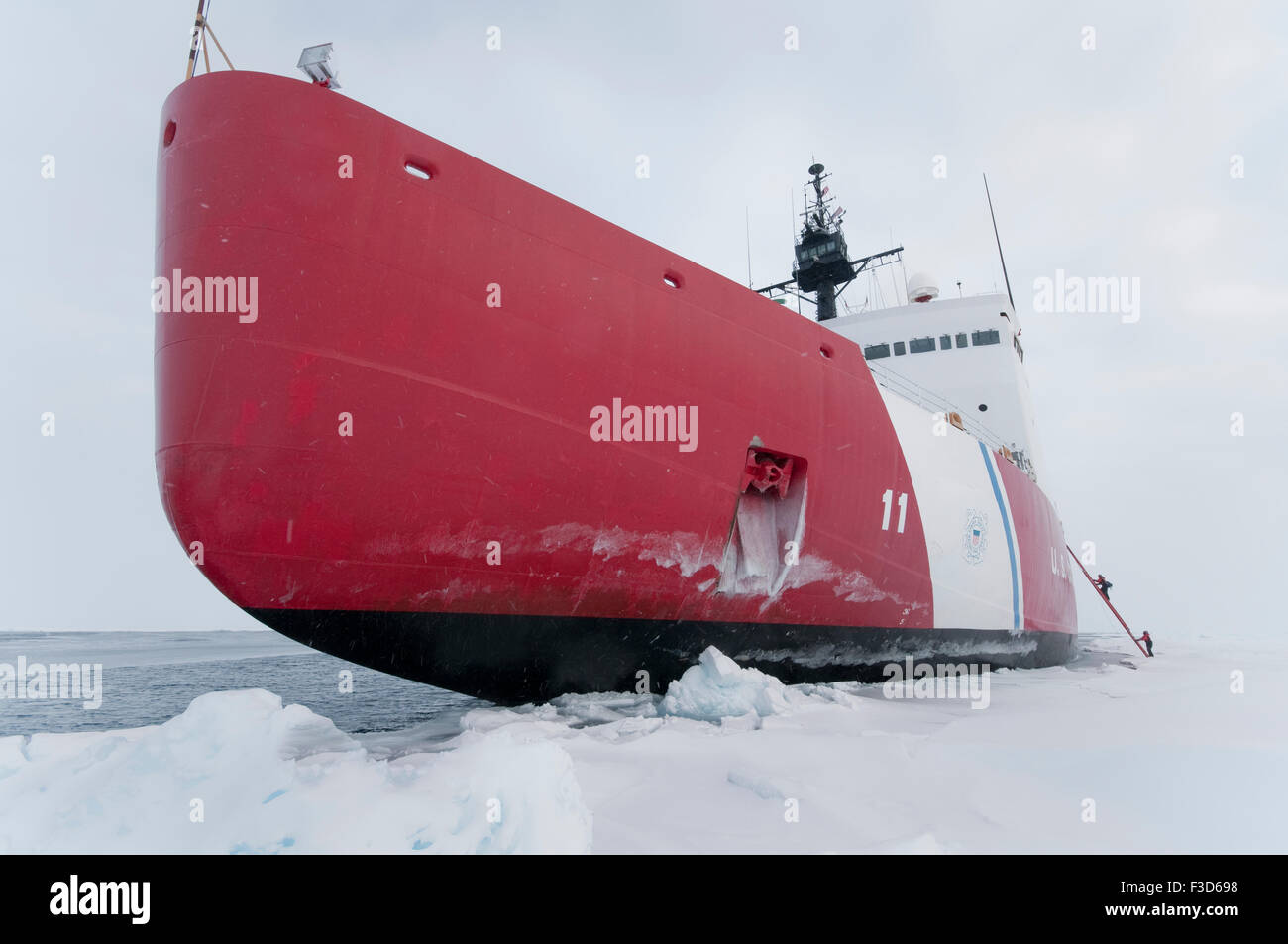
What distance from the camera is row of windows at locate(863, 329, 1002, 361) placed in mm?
12281

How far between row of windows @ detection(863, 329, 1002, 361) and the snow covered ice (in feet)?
30.2

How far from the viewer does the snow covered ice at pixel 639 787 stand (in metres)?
2.29

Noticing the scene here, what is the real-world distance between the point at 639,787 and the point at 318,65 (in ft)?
14.7

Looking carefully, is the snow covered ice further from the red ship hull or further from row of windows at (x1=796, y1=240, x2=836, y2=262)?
row of windows at (x1=796, y1=240, x2=836, y2=262)

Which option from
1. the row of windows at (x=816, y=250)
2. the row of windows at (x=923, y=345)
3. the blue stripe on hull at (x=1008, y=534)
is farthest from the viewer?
the row of windows at (x=816, y=250)

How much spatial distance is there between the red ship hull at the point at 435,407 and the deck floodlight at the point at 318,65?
21 cm

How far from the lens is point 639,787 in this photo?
2.88 m

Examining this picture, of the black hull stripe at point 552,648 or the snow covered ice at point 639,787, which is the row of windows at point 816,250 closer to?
the black hull stripe at point 552,648

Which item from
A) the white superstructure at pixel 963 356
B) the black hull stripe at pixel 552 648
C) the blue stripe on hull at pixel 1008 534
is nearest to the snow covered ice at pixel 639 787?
the black hull stripe at pixel 552 648

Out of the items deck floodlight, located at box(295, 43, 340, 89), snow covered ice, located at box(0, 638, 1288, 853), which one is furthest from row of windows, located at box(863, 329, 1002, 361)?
deck floodlight, located at box(295, 43, 340, 89)

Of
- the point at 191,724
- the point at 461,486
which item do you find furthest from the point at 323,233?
the point at 191,724

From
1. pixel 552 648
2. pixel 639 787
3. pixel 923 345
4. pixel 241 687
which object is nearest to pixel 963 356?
pixel 923 345

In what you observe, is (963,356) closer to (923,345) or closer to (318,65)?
(923,345)
